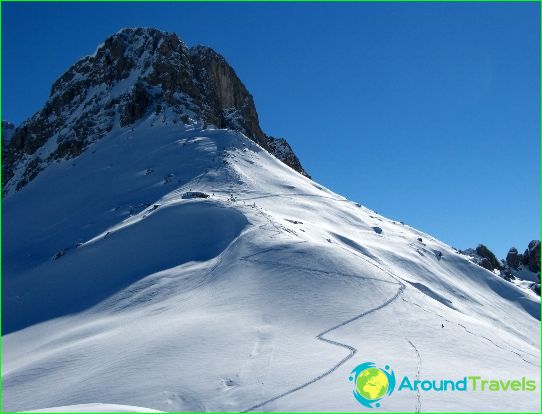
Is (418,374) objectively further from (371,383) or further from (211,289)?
(211,289)

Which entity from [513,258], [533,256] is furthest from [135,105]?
[533,256]

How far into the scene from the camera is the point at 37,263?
32156mm

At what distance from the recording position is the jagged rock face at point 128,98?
5484 centimetres

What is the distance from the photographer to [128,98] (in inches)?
2179

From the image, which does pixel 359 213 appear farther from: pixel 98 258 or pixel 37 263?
pixel 37 263

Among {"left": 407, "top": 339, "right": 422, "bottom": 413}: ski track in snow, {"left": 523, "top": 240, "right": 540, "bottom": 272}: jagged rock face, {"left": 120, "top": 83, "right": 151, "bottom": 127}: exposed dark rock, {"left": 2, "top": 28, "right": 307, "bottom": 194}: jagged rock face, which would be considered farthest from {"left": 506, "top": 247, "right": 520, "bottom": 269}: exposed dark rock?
{"left": 407, "top": 339, "right": 422, "bottom": 413}: ski track in snow

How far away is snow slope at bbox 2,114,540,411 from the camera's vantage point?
13.1 m

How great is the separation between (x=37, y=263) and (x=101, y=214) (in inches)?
229

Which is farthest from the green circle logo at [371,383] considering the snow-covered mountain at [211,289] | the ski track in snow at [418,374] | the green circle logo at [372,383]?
the ski track in snow at [418,374]

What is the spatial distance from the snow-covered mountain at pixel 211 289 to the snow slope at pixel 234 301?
9 centimetres

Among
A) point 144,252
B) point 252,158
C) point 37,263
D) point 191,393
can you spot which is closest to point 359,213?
point 252,158

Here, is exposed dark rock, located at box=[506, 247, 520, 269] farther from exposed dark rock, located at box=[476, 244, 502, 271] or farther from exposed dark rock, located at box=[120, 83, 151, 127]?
exposed dark rock, located at box=[120, 83, 151, 127]

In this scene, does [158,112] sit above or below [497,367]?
above

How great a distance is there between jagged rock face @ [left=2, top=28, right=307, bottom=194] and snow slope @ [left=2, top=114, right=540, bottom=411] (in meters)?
13.2
